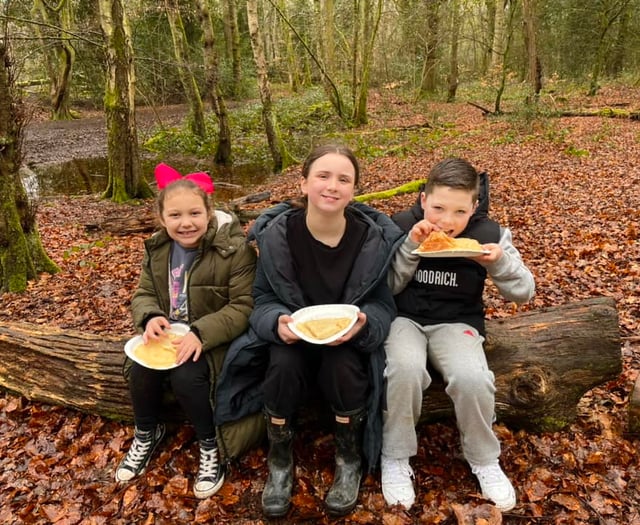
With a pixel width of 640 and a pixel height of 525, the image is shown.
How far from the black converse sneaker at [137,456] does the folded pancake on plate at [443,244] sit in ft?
7.07

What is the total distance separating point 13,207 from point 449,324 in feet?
17.7

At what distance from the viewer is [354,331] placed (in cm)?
254

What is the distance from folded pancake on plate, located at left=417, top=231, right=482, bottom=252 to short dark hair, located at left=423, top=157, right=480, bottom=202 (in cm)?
33

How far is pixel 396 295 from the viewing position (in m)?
3.07

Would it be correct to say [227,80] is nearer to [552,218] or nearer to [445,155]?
[445,155]

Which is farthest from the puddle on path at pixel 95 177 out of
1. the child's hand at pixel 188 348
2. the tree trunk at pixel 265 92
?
Answer: the child's hand at pixel 188 348

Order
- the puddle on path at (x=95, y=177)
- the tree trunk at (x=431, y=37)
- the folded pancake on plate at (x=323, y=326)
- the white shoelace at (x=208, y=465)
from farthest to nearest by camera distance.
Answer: the tree trunk at (x=431, y=37)
the puddle on path at (x=95, y=177)
the white shoelace at (x=208, y=465)
the folded pancake on plate at (x=323, y=326)

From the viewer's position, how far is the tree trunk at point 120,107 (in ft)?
31.4

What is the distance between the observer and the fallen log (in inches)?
118

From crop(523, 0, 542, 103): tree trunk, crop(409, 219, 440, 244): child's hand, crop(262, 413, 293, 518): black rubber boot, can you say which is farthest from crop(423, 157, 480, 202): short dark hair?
crop(523, 0, 542, 103): tree trunk

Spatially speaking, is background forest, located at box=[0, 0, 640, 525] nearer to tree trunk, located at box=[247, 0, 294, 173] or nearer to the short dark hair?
tree trunk, located at box=[247, 0, 294, 173]

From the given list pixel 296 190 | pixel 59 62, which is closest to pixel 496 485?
pixel 296 190

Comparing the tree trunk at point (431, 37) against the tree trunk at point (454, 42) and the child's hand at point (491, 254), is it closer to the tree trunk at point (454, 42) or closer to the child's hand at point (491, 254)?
the tree trunk at point (454, 42)

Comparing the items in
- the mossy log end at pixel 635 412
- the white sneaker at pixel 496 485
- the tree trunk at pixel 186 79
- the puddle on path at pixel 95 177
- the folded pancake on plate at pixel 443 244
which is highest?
the tree trunk at pixel 186 79
